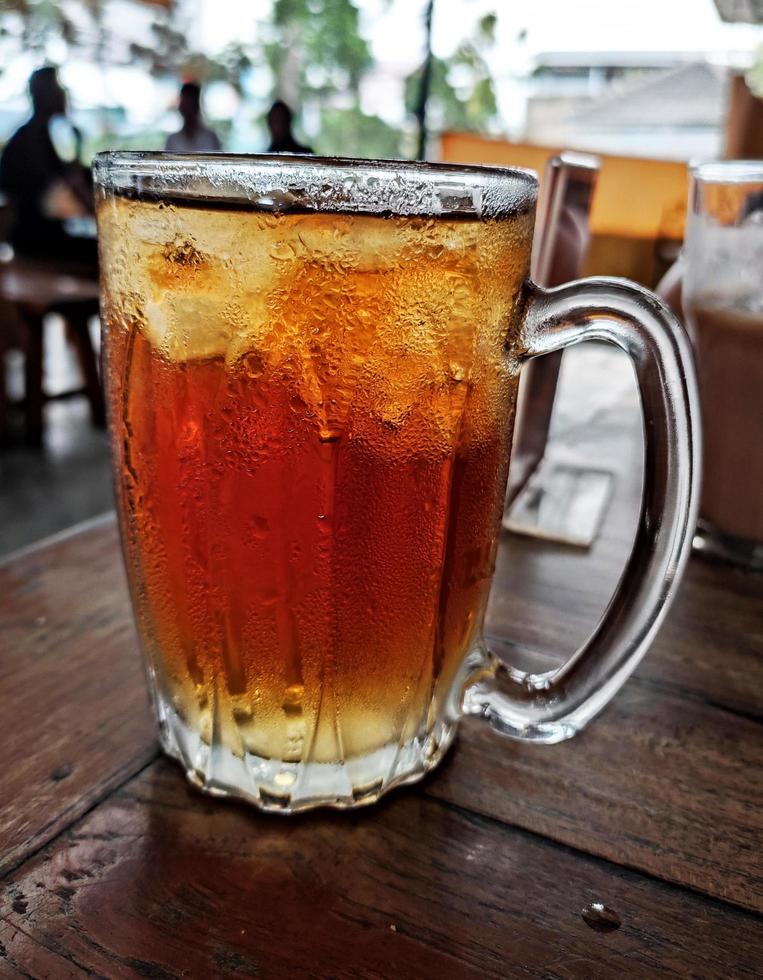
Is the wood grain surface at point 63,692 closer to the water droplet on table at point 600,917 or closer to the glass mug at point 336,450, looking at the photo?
the glass mug at point 336,450

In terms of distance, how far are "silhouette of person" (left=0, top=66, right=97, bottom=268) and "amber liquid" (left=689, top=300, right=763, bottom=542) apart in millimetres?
3759

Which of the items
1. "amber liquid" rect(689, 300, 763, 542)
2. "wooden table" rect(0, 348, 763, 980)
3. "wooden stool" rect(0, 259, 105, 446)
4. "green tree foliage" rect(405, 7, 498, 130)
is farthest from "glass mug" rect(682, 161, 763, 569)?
"green tree foliage" rect(405, 7, 498, 130)

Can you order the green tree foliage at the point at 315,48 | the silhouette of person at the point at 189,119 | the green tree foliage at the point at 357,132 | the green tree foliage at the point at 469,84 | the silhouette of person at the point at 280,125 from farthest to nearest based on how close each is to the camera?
1. the green tree foliage at the point at 357,132
2. the green tree foliage at the point at 315,48
3. the green tree foliage at the point at 469,84
4. the silhouette of person at the point at 189,119
5. the silhouette of person at the point at 280,125

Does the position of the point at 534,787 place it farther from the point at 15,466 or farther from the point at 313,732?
the point at 15,466

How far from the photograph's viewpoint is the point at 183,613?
1.61ft

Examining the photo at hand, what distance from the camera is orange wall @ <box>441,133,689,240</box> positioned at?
1.68 m

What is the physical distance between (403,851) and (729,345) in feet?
1.98

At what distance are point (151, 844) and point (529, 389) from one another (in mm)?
615

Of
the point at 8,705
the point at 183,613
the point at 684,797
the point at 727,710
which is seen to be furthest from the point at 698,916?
the point at 8,705

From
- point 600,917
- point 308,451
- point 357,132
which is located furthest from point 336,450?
point 357,132

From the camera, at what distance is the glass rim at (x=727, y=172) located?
79 centimetres

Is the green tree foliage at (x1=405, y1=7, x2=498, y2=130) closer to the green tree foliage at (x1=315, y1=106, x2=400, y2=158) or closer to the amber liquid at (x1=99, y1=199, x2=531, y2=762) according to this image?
the green tree foliage at (x1=315, y1=106, x2=400, y2=158)

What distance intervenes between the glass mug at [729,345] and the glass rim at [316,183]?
0.48 metres

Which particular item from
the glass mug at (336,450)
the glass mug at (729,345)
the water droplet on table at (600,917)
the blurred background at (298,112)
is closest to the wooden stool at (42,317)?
the blurred background at (298,112)
